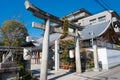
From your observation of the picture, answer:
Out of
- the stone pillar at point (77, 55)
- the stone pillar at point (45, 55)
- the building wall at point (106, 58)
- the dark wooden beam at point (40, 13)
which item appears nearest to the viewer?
the dark wooden beam at point (40, 13)

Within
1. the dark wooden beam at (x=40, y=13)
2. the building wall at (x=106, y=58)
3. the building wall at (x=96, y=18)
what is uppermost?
the building wall at (x=96, y=18)

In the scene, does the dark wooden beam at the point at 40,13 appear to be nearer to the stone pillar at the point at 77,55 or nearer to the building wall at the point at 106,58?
the stone pillar at the point at 77,55

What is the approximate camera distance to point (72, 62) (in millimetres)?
15695

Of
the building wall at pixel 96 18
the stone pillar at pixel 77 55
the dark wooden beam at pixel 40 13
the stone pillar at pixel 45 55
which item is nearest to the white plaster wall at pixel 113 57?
the stone pillar at pixel 77 55

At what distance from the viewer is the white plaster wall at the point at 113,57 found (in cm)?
1619

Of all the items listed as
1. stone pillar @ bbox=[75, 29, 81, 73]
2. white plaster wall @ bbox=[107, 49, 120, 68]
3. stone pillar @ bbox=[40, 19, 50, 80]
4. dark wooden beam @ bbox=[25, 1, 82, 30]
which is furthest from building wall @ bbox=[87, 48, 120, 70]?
stone pillar @ bbox=[40, 19, 50, 80]

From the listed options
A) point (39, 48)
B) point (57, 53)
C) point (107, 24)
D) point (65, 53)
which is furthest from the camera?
point (39, 48)

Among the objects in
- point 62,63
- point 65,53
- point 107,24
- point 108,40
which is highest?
point 107,24

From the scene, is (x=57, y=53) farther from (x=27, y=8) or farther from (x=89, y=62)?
(x=27, y=8)

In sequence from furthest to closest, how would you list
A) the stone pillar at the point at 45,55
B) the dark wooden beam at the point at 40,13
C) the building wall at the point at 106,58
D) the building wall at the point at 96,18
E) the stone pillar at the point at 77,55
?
the building wall at the point at 96,18 → the building wall at the point at 106,58 → the stone pillar at the point at 77,55 → the stone pillar at the point at 45,55 → the dark wooden beam at the point at 40,13

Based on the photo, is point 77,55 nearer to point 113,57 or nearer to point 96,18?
point 113,57

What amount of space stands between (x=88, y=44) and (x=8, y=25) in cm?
1254

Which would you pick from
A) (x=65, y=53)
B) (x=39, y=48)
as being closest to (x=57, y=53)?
(x=65, y=53)

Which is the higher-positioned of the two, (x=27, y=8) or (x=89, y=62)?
(x=27, y=8)
